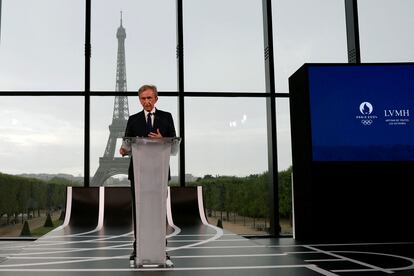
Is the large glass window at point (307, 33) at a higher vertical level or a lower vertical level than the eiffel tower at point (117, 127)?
higher

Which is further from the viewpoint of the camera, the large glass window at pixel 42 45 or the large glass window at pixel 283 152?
the large glass window at pixel 283 152

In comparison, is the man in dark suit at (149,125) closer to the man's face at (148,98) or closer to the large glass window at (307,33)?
the man's face at (148,98)

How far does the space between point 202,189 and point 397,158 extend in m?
2.84

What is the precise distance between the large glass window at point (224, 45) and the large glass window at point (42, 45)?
1.77 metres

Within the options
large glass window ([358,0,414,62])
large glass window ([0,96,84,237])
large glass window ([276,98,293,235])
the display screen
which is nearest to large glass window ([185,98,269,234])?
large glass window ([276,98,293,235])

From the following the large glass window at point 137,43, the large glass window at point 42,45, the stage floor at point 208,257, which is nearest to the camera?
the stage floor at point 208,257

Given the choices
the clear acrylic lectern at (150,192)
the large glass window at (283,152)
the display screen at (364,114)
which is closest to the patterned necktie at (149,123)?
the clear acrylic lectern at (150,192)

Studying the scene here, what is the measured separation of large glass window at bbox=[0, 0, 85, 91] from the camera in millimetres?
6953

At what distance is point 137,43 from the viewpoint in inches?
292

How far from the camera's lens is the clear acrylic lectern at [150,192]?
2988 millimetres

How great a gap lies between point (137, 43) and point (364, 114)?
382 centimetres

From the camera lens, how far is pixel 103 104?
6941 millimetres

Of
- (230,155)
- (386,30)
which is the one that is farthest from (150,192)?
(386,30)

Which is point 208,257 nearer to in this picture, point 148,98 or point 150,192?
point 150,192
